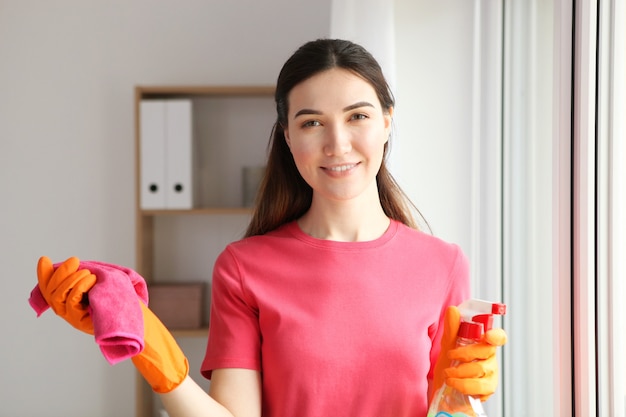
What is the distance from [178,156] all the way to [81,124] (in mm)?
534

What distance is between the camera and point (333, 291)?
1271 mm

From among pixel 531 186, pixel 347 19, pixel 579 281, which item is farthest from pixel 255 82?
pixel 579 281

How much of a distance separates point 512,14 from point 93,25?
6.56ft

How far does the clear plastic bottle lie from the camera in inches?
43.6

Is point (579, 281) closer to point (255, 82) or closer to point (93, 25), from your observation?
point (255, 82)

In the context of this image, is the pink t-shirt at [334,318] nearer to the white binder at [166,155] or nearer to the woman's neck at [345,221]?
the woman's neck at [345,221]

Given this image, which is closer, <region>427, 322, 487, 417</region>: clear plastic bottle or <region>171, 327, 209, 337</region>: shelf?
<region>427, 322, 487, 417</region>: clear plastic bottle

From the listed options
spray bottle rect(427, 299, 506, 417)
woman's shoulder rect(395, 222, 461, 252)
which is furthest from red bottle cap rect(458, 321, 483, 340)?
woman's shoulder rect(395, 222, 461, 252)

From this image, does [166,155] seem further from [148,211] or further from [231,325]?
[231,325]

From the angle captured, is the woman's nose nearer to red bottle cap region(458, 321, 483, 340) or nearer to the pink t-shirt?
the pink t-shirt

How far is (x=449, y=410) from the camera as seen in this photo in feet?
3.84

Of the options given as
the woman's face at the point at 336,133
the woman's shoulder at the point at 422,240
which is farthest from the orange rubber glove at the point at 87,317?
the woman's shoulder at the point at 422,240

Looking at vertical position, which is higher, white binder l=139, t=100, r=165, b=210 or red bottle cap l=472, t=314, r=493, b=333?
white binder l=139, t=100, r=165, b=210

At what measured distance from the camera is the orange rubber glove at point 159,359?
1060 millimetres
